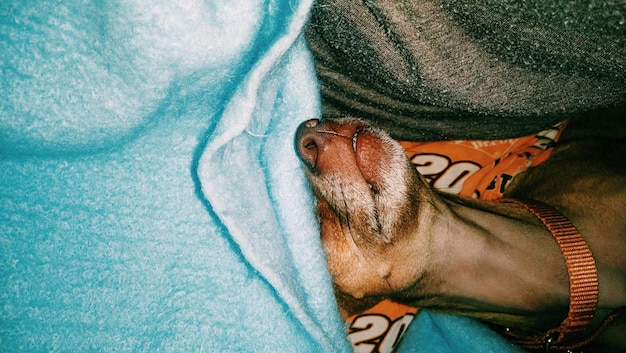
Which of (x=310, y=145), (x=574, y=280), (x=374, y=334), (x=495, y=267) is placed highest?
(x=310, y=145)

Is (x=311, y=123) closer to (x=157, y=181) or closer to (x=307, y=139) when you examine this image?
(x=307, y=139)

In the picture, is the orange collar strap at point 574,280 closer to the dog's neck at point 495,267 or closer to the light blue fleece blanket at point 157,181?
the dog's neck at point 495,267

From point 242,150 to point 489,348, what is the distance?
3.95 ft

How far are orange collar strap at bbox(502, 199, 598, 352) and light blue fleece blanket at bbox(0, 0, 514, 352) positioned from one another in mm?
685

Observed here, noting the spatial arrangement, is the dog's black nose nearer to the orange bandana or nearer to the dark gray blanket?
the dark gray blanket

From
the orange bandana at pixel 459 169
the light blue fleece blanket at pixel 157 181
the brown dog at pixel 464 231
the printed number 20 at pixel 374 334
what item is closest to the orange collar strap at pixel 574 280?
the brown dog at pixel 464 231

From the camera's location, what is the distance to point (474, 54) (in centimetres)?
85

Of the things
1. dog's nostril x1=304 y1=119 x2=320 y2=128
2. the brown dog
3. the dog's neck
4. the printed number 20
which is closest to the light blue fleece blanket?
dog's nostril x1=304 y1=119 x2=320 y2=128

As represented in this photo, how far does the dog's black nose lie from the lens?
813 millimetres

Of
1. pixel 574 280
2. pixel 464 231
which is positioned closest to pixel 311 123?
pixel 464 231

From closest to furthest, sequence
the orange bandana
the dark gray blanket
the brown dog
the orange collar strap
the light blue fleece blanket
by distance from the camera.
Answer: the light blue fleece blanket < the dark gray blanket < the brown dog < the orange collar strap < the orange bandana

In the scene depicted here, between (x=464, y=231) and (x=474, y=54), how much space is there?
20.3 inches

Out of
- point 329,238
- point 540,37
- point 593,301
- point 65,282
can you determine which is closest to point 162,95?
point 65,282

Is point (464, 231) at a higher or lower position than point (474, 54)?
lower
